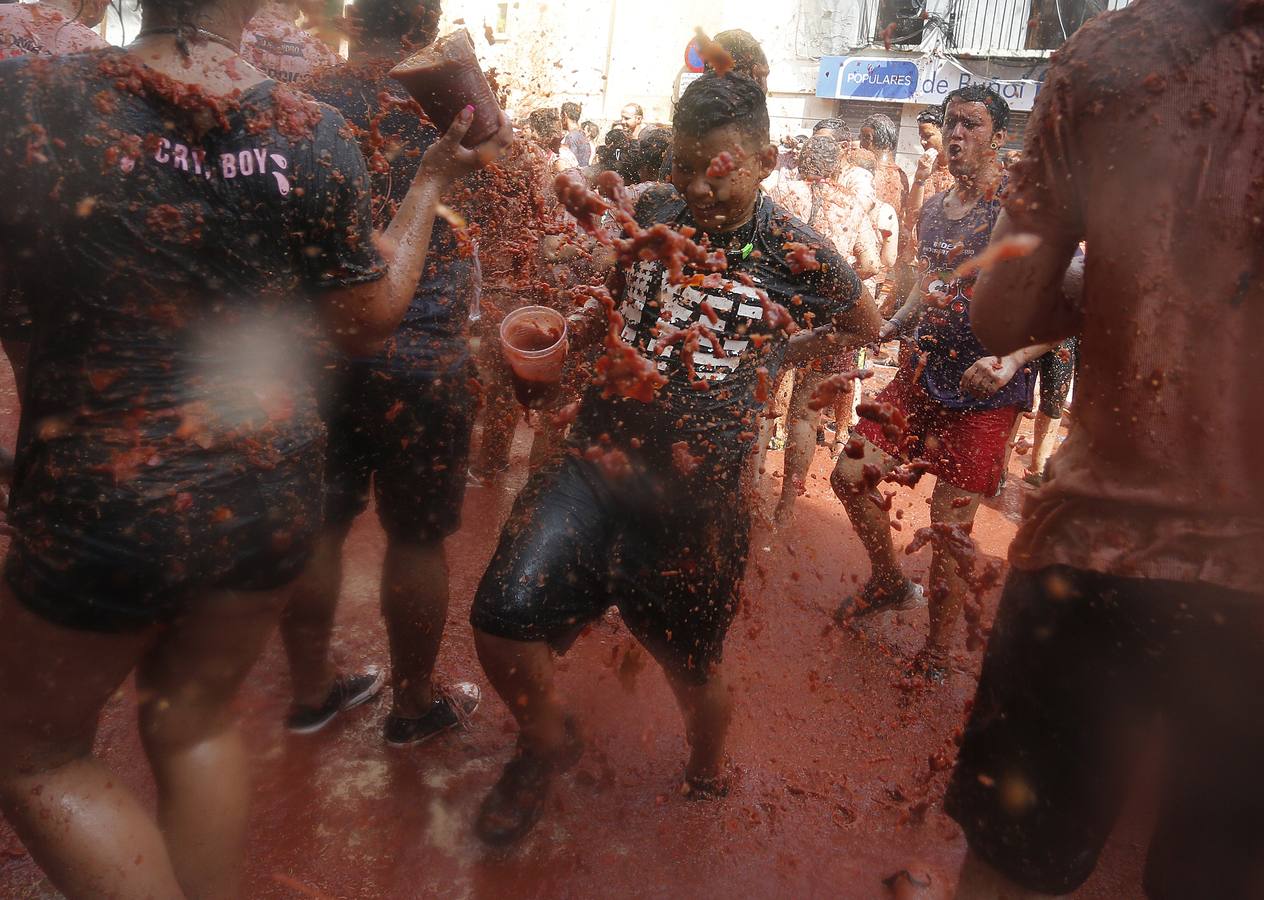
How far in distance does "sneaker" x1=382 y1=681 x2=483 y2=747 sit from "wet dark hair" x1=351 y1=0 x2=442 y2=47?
2272 mm

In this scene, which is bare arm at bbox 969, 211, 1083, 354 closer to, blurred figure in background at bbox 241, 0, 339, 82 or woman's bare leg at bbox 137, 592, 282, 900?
woman's bare leg at bbox 137, 592, 282, 900

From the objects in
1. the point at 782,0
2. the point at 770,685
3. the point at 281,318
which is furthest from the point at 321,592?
the point at 782,0

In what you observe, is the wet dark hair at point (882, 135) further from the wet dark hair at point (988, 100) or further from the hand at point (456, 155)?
the hand at point (456, 155)

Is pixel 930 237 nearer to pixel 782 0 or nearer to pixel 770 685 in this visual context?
pixel 770 685

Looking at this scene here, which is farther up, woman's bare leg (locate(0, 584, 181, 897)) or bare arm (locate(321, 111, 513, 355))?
bare arm (locate(321, 111, 513, 355))

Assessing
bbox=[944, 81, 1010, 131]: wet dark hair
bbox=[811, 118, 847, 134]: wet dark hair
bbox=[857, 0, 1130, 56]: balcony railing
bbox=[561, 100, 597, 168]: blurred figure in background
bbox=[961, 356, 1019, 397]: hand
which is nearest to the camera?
bbox=[961, 356, 1019, 397]: hand

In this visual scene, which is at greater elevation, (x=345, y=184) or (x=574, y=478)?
(x=345, y=184)

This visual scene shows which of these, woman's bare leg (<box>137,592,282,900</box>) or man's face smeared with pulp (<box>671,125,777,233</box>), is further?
man's face smeared with pulp (<box>671,125,777,233</box>)

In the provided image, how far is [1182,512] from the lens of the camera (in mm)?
1409

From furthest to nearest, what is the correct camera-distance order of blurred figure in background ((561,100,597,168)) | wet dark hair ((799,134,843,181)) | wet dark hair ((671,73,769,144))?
blurred figure in background ((561,100,597,168))
wet dark hair ((799,134,843,181))
wet dark hair ((671,73,769,144))

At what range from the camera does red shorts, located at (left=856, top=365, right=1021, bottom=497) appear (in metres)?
3.54

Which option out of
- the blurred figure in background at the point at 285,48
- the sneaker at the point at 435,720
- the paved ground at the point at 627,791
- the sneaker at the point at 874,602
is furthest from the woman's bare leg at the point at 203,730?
the sneaker at the point at 874,602

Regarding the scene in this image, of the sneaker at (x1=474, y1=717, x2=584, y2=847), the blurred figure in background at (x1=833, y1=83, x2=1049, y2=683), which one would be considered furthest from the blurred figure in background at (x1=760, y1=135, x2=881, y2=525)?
the sneaker at (x1=474, y1=717, x2=584, y2=847)

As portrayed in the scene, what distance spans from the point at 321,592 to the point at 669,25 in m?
18.1
